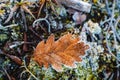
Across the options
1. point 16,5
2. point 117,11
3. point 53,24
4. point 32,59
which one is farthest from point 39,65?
point 117,11

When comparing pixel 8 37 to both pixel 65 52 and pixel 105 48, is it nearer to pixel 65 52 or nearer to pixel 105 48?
pixel 65 52

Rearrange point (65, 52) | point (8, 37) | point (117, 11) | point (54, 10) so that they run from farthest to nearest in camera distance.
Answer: point (117, 11) < point (54, 10) < point (8, 37) < point (65, 52)

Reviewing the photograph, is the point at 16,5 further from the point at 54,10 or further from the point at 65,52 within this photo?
the point at 65,52

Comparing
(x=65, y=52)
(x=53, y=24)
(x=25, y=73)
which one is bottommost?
(x=25, y=73)

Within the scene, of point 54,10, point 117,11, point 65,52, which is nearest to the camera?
point 65,52

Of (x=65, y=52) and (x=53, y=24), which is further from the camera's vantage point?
(x=53, y=24)

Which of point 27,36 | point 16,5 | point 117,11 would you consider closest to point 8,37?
point 27,36

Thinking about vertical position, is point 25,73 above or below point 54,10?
below
